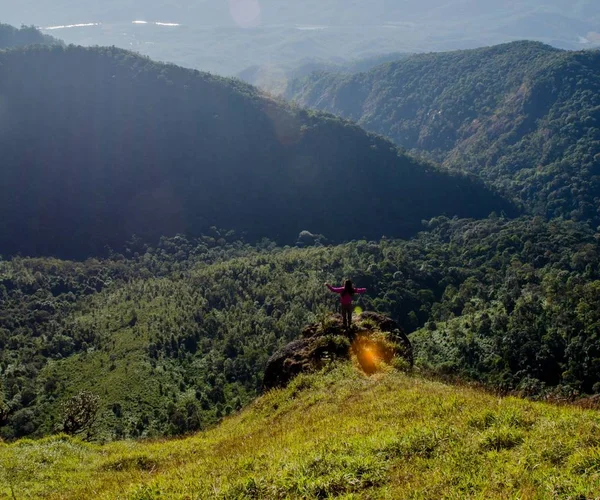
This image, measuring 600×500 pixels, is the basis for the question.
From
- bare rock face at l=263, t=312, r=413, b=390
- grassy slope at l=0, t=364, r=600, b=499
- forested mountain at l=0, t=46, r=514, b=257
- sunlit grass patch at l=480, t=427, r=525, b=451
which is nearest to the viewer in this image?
grassy slope at l=0, t=364, r=600, b=499

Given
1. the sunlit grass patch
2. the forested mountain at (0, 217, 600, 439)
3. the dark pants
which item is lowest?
the forested mountain at (0, 217, 600, 439)

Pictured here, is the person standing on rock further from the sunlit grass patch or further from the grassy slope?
the sunlit grass patch

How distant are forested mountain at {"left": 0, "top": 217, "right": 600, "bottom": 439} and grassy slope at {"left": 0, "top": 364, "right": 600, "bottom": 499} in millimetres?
25592

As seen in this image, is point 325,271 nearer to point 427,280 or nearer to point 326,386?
point 427,280

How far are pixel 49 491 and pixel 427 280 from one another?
105 m

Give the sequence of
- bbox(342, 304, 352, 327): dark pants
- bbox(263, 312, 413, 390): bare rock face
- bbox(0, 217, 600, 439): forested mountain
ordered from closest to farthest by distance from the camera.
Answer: bbox(263, 312, 413, 390): bare rock face, bbox(342, 304, 352, 327): dark pants, bbox(0, 217, 600, 439): forested mountain

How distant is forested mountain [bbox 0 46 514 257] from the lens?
161625 millimetres

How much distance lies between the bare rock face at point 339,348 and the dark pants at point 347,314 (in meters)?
0.36

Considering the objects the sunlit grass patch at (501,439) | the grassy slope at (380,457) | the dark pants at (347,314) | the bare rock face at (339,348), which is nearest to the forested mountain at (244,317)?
the bare rock face at (339,348)

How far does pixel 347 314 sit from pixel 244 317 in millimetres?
75260

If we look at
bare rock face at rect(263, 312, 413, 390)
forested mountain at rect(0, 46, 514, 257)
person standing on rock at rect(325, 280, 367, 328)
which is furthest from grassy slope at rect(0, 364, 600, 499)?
forested mountain at rect(0, 46, 514, 257)

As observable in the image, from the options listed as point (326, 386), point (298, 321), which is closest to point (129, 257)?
point (298, 321)

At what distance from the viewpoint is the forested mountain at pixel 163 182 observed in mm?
161625

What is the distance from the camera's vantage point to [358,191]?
617 ft
